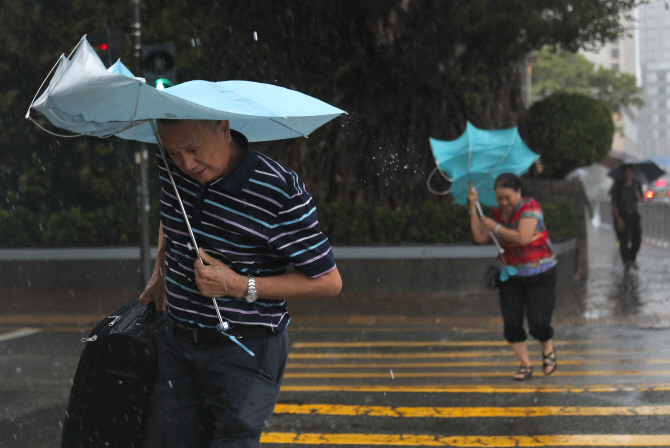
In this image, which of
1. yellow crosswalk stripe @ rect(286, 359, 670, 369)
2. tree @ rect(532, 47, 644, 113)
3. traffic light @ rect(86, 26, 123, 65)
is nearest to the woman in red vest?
yellow crosswalk stripe @ rect(286, 359, 670, 369)

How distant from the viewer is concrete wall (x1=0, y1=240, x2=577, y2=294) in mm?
12781

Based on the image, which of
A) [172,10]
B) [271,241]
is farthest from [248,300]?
[172,10]

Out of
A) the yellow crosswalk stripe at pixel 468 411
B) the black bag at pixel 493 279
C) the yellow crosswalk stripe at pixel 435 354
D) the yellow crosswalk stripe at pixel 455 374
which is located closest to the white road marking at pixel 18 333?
the yellow crosswalk stripe at pixel 435 354

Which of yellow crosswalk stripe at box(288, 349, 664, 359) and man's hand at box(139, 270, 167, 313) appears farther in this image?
yellow crosswalk stripe at box(288, 349, 664, 359)

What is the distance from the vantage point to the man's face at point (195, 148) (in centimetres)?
282

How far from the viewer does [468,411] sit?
598 cm

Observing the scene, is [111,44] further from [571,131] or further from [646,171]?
[646,171]

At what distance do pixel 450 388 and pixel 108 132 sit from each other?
4.29 meters

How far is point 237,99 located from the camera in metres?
2.83

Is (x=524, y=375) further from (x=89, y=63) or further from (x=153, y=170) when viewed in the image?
(x=153, y=170)

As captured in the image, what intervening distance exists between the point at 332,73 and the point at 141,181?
5006mm

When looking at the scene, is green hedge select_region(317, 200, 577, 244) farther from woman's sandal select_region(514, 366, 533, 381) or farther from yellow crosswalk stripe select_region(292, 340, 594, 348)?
woman's sandal select_region(514, 366, 533, 381)

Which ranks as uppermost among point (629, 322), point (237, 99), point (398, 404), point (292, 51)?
point (292, 51)

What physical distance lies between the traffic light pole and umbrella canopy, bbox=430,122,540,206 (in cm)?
389
